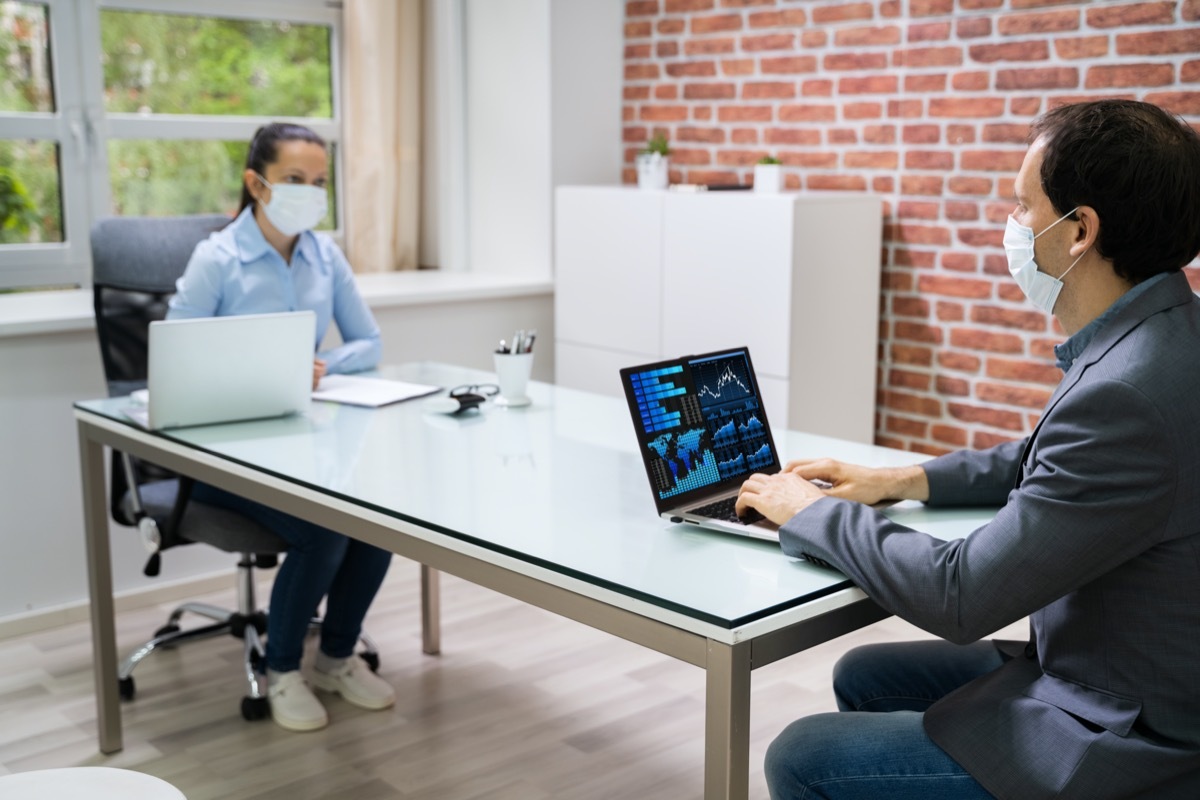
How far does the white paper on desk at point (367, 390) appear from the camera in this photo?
108 inches

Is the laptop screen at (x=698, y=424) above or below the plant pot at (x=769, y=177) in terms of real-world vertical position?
below

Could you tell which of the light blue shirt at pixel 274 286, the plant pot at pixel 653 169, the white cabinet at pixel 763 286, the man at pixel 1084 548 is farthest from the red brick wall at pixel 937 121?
the man at pixel 1084 548

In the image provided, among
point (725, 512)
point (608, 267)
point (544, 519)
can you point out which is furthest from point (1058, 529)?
point (608, 267)

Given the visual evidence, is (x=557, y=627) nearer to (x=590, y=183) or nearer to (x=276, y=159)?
(x=276, y=159)

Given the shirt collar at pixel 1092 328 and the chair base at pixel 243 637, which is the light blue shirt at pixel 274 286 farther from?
the shirt collar at pixel 1092 328

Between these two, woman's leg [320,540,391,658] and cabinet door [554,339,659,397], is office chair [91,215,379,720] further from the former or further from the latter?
cabinet door [554,339,659,397]

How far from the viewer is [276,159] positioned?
9.91 feet

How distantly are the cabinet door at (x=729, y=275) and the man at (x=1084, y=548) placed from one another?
198cm

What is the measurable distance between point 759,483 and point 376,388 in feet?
4.26

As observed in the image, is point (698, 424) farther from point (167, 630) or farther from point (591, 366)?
Answer: point (591, 366)

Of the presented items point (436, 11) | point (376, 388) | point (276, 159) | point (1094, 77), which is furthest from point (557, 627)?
point (436, 11)

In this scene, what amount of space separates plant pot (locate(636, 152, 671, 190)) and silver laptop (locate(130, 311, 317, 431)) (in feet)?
5.85

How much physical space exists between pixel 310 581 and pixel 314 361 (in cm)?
49

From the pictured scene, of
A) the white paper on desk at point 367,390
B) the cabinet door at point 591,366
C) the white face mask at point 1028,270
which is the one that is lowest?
the cabinet door at point 591,366
